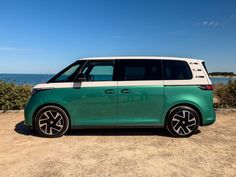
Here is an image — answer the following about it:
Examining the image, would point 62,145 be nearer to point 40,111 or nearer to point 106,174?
point 40,111

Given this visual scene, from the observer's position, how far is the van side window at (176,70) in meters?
5.62

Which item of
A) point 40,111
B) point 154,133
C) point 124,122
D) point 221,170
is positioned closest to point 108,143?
point 124,122

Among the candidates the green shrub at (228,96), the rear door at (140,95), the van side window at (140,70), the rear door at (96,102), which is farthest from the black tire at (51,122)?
the green shrub at (228,96)

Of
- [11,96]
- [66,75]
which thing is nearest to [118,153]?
[66,75]

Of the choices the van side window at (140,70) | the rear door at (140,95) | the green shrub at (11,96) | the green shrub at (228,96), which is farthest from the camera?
the green shrub at (228,96)

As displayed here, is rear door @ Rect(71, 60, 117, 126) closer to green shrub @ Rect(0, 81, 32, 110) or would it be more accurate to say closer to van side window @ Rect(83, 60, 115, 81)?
van side window @ Rect(83, 60, 115, 81)

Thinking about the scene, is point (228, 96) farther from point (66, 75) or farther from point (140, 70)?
point (66, 75)

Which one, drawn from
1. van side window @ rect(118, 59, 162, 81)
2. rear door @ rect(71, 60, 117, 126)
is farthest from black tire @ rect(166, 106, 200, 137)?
rear door @ rect(71, 60, 117, 126)

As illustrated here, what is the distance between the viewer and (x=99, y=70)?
579 centimetres

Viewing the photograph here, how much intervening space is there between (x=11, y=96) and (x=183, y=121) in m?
6.31

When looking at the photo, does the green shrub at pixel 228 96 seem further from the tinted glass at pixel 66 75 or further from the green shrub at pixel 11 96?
the green shrub at pixel 11 96

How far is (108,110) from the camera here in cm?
555

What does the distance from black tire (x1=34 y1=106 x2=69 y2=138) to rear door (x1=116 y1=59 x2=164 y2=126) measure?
1.25 m

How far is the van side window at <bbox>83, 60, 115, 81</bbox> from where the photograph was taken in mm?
5684
